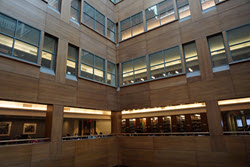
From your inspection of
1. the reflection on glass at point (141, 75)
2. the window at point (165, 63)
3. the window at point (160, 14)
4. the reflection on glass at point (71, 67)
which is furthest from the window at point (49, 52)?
the window at point (160, 14)

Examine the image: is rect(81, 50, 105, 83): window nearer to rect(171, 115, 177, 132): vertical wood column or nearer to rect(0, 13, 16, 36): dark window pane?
rect(0, 13, 16, 36): dark window pane

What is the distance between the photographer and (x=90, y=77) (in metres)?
10.9

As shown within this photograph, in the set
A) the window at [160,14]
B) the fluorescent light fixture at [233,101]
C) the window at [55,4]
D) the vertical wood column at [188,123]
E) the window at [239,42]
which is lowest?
the vertical wood column at [188,123]

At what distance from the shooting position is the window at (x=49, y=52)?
873 cm

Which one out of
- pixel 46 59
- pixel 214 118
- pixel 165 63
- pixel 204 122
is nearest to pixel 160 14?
pixel 165 63

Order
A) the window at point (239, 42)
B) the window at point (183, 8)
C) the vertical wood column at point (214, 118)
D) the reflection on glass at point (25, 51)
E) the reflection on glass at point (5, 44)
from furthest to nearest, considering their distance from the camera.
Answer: the window at point (183, 8)
the window at point (239, 42)
the vertical wood column at point (214, 118)
the reflection on glass at point (25, 51)
the reflection on glass at point (5, 44)

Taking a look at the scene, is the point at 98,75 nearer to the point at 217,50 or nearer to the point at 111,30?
the point at 111,30

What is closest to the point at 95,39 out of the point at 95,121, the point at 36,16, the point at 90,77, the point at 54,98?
the point at 90,77

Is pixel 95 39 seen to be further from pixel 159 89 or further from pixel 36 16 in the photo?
pixel 159 89

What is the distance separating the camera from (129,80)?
1245cm

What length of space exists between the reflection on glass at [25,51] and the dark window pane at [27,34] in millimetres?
262

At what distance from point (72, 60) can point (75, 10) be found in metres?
3.38

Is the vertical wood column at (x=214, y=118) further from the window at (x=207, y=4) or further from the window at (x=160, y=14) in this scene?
the window at (x=160, y=14)

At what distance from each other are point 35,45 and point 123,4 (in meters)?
8.35
